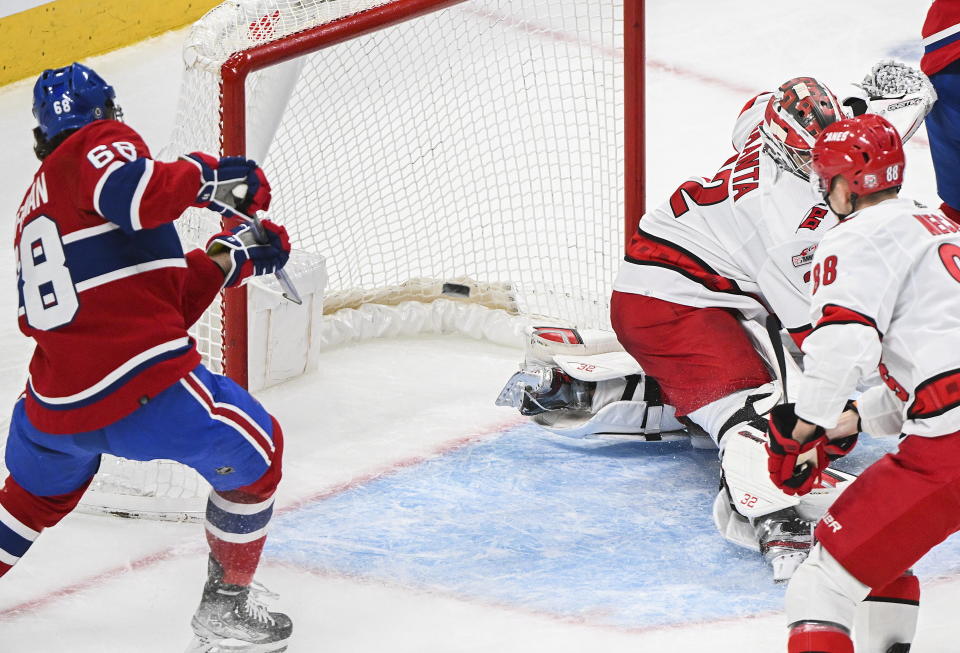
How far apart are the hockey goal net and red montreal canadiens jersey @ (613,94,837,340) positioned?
1.27 feet

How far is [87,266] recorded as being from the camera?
2.29m

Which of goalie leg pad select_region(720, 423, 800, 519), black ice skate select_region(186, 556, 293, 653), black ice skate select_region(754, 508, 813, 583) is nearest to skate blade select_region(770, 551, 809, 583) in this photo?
black ice skate select_region(754, 508, 813, 583)

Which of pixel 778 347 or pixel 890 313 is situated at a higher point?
pixel 890 313

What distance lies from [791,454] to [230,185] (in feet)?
3.39

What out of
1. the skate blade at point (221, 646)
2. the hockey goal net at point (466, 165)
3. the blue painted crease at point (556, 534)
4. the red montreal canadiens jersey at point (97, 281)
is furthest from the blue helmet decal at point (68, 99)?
the hockey goal net at point (466, 165)

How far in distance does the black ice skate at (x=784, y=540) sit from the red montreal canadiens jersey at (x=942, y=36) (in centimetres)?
131

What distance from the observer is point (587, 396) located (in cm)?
345

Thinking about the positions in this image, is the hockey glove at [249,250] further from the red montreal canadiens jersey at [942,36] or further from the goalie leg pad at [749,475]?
the red montreal canadiens jersey at [942,36]

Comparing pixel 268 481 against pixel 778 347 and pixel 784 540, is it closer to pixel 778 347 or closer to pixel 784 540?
pixel 784 540

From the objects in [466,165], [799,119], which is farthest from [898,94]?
[466,165]

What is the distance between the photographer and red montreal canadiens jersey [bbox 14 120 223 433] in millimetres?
2248

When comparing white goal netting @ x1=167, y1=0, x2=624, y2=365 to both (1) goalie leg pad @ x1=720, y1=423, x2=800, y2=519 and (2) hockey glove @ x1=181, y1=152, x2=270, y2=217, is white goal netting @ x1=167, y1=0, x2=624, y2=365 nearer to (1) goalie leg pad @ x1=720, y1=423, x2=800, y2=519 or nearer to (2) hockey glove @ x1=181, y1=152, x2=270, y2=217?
(1) goalie leg pad @ x1=720, y1=423, x2=800, y2=519

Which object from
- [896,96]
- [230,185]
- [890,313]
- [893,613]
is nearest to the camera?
[890,313]

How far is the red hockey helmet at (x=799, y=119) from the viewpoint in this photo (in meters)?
2.93
